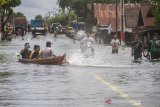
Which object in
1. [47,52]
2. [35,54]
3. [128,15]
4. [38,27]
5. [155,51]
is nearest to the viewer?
[47,52]

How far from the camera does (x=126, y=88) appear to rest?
1680cm

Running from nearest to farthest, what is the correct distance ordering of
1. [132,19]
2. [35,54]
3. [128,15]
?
[35,54] < [132,19] < [128,15]

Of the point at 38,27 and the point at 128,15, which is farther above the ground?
the point at 128,15

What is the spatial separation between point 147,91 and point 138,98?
2.02 m

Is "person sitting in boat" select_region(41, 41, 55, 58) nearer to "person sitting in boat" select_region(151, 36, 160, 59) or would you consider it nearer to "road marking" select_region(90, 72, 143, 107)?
"person sitting in boat" select_region(151, 36, 160, 59)

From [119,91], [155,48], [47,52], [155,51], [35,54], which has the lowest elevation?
[155,51]

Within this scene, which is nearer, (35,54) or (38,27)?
(35,54)

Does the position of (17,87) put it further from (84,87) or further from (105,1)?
→ (105,1)

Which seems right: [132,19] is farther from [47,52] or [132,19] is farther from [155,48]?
[47,52]

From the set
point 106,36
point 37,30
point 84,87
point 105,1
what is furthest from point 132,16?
point 84,87

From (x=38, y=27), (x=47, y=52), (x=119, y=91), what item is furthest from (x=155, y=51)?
(x=38, y=27)

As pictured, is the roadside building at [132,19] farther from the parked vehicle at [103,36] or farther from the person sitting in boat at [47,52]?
the person sitting in boat at [47,52]

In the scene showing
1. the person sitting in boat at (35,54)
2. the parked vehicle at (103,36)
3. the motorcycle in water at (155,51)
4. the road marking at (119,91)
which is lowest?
the parked vehicle at (103,36)

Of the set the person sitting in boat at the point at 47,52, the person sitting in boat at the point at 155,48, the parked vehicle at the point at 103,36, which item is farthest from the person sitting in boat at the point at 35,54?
the parked vehicle at the point at 103,36
